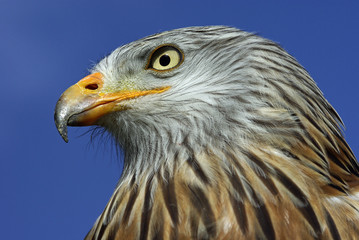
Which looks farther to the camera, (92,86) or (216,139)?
(92,86)

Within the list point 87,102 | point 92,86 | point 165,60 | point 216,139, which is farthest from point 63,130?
point 216,139

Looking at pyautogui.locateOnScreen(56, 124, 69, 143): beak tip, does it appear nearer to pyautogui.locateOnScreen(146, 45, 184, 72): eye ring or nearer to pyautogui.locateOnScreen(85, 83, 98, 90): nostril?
pyautogui.locateOnScreen(85, 83, 98, 90): nostril

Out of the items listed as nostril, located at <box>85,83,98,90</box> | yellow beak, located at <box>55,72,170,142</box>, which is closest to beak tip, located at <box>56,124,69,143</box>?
yellow beak, located at <box>55,72,170,142</box>

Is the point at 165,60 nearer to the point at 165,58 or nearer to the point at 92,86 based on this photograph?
the point at 165,58

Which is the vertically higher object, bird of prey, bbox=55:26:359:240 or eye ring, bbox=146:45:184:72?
eye ring, bbox=146:45:184:72

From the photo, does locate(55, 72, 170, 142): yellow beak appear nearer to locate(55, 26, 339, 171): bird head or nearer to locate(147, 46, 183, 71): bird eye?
locate(55, 26, 339, 171): bird head

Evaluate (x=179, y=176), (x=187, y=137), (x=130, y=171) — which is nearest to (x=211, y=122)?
(x=187, y=137)

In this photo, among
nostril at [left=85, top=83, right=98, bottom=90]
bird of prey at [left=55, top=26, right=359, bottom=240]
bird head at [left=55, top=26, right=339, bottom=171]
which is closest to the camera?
bird of prey at [left=55, top=26, right=359, bottom=240]

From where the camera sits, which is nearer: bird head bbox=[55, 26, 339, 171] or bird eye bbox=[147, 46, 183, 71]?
bird head bbox=[55, 26, 339, 171]

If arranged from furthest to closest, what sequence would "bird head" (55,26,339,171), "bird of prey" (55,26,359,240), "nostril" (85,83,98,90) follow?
"nostril" (85,83,98,90) < "bird head" (55,26,339,171) < "bird of prey" (55,26,359,240)
